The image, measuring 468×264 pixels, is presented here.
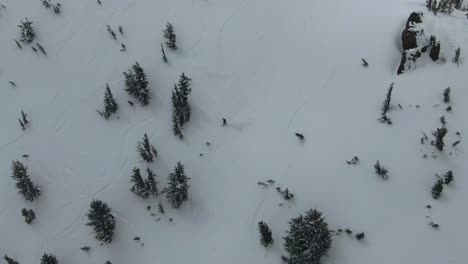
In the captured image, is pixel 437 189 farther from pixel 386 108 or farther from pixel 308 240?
pixel 308 240

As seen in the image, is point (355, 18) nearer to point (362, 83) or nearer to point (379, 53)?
point (379, 53)

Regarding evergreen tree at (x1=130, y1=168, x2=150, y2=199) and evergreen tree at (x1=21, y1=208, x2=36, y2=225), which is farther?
evergreen tree at (x1=130, y1=168, x2=150, y2=199)

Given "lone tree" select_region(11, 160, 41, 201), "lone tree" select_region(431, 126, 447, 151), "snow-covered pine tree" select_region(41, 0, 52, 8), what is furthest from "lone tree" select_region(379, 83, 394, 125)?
"snow-covered pine tree" select_region(41, 0, 52, 8)

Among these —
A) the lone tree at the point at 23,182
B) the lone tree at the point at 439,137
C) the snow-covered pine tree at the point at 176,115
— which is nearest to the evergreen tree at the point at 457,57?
the lone tree at the point at 439,137

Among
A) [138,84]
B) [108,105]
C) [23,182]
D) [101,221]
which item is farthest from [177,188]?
[23,182]

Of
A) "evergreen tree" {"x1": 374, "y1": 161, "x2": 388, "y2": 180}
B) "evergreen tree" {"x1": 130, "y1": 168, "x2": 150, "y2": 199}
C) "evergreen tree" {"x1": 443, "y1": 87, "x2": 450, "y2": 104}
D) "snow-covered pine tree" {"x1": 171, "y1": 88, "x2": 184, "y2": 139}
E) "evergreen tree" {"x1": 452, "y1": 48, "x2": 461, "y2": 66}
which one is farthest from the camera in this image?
"evergreen tree" {"x1": 452, "y1": 48, "x2": 461, "y2": 66}

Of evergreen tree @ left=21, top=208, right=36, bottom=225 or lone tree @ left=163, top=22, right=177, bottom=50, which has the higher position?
lone tree @ left=163, top=22, right=177, bottom=50

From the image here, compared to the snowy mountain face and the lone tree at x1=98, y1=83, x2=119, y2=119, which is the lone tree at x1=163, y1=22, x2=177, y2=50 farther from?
the lone tree at x1=98, y1=83, x2=119, y2=119
